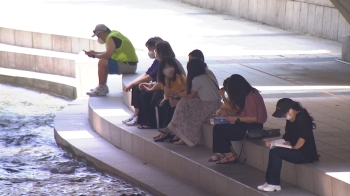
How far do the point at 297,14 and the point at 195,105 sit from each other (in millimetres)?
10885

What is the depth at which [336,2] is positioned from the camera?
1312 centimetres

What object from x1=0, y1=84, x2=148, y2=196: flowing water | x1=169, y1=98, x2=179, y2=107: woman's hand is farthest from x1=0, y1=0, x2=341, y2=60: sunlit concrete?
x1=169, y1=98, x2=179, y2=107: woman's hand

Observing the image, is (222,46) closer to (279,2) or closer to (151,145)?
(279,2)

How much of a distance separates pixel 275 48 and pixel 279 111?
30.0 feet

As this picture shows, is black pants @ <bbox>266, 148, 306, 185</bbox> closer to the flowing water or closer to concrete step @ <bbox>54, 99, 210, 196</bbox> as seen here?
concrete step @ <bbox>54, 99, 210, 196</bbox>

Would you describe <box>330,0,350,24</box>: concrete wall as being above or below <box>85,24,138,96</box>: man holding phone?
above

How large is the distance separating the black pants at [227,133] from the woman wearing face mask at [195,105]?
0.89 metres

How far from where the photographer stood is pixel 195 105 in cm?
823

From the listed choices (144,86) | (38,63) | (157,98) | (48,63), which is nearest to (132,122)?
(144,86)

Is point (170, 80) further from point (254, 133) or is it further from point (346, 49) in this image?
point (346, 49)

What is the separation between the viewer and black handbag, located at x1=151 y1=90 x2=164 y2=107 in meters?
9.02

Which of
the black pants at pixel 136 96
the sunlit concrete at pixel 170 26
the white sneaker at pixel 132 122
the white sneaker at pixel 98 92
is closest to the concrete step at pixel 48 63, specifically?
the sunlit concrete at pixel 170 26

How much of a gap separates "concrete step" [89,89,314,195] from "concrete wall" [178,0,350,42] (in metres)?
7.60

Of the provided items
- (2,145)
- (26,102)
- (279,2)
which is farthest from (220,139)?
(279,2)
